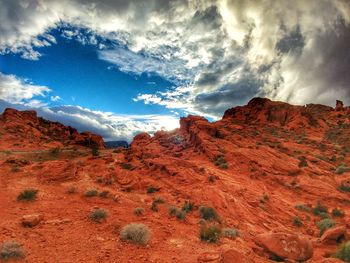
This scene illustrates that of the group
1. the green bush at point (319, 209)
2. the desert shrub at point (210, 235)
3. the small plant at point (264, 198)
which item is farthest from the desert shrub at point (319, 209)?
the desert shrub at point (210, 235)

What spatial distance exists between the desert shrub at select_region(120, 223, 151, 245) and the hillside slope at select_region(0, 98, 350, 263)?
0.26m

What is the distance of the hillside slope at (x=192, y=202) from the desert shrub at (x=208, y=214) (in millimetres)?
64

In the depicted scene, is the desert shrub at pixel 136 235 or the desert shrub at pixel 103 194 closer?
the desert shrub at pixel 136 235

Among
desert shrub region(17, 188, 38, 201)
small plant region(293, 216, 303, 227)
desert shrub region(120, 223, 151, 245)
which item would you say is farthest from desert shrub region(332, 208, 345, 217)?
desert shrub region(17, 188, 38, 201)

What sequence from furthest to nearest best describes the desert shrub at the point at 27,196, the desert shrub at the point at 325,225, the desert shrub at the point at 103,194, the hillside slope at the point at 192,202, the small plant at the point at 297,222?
the small plant at the point at 297,222 < the desert shrub at the point at 103,194 < the desert shrub at the point at 325,225 < the desert shrub at the point at 27,196 < the hillside slope at the point at 192,202

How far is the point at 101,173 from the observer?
2227 cm

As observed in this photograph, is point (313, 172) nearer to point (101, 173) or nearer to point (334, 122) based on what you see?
point (101, 173)

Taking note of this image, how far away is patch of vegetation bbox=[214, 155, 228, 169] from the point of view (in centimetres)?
2741

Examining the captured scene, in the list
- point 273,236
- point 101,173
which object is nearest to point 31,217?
point 273,236

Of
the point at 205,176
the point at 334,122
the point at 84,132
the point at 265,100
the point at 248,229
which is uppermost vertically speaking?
the point at 265,100

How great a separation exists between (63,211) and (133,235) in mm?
4506

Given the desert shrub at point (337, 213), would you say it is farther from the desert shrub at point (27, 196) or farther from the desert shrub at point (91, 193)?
the desert shrub at point (27, 196)

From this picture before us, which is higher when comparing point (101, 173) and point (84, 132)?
point (84, 132)

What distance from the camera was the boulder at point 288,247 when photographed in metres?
10.3
